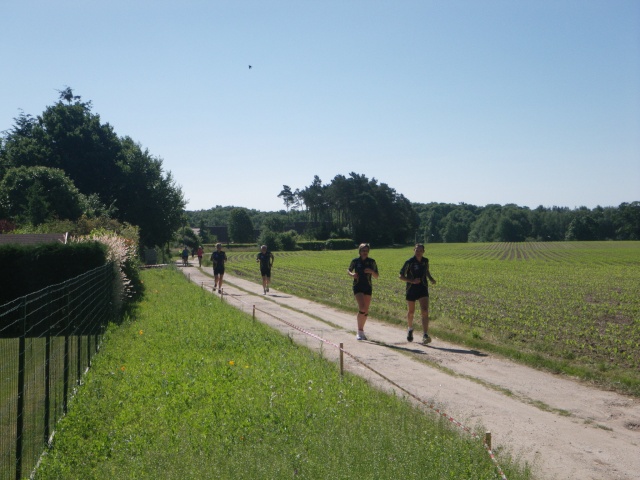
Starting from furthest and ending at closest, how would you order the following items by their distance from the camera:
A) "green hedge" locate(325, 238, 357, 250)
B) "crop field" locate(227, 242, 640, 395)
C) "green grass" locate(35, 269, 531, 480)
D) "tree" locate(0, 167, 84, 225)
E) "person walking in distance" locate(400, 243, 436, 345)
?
1. "green hedge" locate(325, 238, 357, 250)
2. "tree" locate(0, 167, 84, 225)
3. "person walking in distance" locate(400, 243, 436, 345)
4. "crop field" locate(227, 242, 640, 395)
5. "green grass" locate(35, 269, 531, 480)

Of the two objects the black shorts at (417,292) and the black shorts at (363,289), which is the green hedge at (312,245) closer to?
the black shorts at (363,289)

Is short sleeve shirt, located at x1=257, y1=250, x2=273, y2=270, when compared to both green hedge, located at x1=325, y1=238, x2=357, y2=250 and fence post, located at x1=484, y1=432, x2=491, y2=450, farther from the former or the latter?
green hedge, located at x1=325, y1=238, x2=357, y2=250

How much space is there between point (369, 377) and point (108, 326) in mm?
7683

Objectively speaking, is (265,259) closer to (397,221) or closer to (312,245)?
(312,245)

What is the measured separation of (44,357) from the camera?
264 inches

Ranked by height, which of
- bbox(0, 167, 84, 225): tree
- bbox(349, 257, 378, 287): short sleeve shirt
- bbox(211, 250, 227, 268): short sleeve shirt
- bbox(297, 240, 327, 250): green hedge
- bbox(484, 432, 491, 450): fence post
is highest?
bbox(0, 167, 84, 225): tree

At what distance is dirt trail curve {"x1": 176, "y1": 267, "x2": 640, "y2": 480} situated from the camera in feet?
19.1

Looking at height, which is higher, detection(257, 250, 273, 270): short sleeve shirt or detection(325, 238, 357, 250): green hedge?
detection(257, 250, 273, 270): short sleeve shirt

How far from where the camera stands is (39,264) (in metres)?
17.3

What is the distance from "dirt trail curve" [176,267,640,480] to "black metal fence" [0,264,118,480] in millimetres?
3984

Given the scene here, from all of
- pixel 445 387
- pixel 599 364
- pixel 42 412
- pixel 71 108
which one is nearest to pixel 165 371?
pixel 42 412

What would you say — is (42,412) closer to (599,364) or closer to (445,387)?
(445,387)

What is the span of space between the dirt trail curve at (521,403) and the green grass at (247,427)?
57 centimetres

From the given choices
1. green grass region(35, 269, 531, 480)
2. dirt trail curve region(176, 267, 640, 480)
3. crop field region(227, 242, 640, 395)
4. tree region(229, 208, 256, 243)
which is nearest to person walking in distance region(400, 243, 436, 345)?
dirt trail curve region(176, 267, 640, 480)
